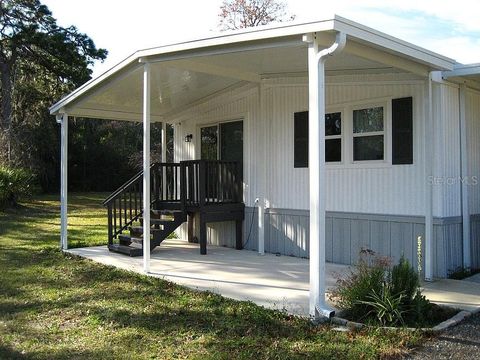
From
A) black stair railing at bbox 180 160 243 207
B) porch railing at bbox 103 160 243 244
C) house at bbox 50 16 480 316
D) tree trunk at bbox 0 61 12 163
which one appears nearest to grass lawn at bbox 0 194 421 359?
house at bbox 50 16 480 316

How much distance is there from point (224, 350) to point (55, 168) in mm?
26013

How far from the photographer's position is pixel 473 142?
7348mm

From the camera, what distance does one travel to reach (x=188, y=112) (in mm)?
10555

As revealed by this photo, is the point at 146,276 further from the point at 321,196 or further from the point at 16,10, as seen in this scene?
the point at 16,10

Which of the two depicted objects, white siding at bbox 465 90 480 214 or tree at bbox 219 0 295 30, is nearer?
white siding at bbox 465 90 480 214

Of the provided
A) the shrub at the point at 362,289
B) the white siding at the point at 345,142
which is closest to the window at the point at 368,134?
the white siding at the point at 345,142

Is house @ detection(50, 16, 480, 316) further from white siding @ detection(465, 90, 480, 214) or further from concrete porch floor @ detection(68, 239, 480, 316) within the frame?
concrete porch floor @ detection(68, 239, 480, 316)

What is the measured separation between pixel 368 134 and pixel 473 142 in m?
1.57

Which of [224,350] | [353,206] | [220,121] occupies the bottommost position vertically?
[224,350]

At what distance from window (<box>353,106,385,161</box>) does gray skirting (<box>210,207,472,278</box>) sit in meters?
0.90

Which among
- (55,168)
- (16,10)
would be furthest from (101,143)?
(16,10)

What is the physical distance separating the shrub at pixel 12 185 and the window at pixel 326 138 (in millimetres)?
11312

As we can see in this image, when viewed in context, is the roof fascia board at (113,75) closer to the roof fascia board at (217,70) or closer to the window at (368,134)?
the roof fascia board at (217,70)

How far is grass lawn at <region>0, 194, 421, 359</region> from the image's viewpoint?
13.2 ft
